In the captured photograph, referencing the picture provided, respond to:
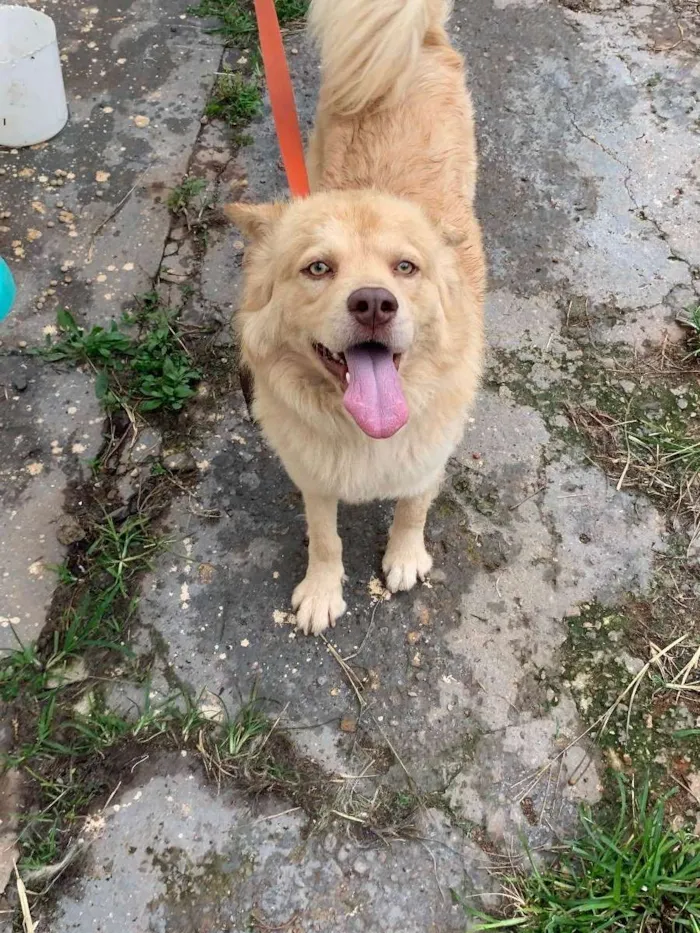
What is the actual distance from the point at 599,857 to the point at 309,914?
0.87 m

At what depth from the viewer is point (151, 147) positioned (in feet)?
12.7

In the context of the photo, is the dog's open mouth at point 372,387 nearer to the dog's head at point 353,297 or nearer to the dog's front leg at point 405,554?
the dog's head at point 353,297

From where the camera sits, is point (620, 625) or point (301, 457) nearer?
point (301, 457)

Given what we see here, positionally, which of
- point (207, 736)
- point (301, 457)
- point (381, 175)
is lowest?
point (207, 736)

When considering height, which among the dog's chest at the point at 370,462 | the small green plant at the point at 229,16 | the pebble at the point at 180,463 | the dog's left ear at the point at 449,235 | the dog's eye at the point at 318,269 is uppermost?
the small green plant at the point at 229,16

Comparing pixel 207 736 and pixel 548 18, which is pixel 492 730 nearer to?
pixel 207 736

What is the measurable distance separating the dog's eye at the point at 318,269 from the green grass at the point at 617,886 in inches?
72.1

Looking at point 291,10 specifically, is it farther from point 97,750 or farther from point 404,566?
point 97,750

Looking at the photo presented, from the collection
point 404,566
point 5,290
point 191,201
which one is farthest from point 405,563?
point 191,201

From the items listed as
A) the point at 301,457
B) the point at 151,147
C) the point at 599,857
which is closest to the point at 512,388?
the point at 301,457

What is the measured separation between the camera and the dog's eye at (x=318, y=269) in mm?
1941

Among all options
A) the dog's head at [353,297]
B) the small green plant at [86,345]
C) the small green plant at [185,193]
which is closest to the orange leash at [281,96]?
the dog's head at [353,297]

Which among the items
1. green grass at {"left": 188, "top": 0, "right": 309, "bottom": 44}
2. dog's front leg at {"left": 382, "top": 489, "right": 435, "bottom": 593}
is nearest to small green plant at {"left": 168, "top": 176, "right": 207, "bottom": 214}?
green grass at {"left": 188, "top": 0, "right": 309, "bottom": 44}

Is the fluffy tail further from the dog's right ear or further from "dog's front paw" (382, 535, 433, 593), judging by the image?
"dog's front paw" (382, 535, 433, 593)
